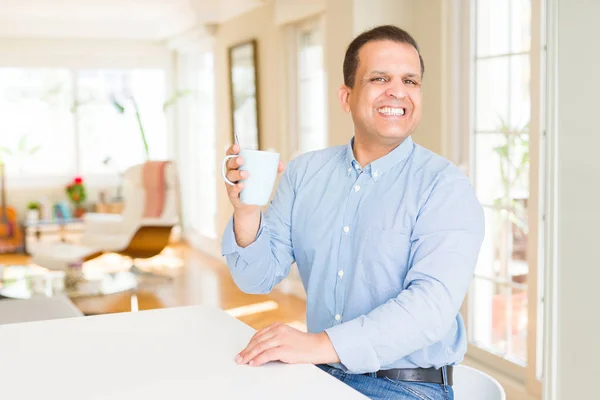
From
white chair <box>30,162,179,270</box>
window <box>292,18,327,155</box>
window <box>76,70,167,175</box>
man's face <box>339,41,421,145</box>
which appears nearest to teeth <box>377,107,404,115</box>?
man's face <box>339,41,421,145</box>

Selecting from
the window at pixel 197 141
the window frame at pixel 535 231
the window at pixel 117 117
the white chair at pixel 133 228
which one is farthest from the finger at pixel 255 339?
the window at pixel 117 117

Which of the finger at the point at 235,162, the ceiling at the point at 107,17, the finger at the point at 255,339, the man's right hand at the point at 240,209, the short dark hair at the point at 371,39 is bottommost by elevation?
the finger at the point at 255,339

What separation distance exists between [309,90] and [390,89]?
13.3 feet

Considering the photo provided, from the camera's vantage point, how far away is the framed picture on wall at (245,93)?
642 centimetres

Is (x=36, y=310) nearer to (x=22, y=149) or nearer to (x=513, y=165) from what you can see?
(x=513, y=165)

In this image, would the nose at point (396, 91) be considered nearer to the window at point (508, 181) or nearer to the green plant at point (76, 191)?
the window at point (508, 181)

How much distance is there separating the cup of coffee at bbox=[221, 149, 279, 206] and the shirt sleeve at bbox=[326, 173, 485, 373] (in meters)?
0.28

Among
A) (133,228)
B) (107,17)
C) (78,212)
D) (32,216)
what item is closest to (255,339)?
(133,228)

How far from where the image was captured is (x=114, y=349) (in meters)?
1.29

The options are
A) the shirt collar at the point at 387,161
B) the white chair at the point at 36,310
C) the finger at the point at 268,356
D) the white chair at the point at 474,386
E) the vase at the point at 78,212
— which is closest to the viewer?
the finger at the point at 268,356

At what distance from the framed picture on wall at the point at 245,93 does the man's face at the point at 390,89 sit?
4.62m

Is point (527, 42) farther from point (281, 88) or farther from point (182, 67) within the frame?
point (182, 67)

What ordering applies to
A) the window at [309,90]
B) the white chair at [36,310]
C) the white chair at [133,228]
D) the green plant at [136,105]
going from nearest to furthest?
the white chair at [36,310] < the window at [309,90] < the white chair at [133,228] < the green plant at [136,105]

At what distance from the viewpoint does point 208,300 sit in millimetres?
5652
